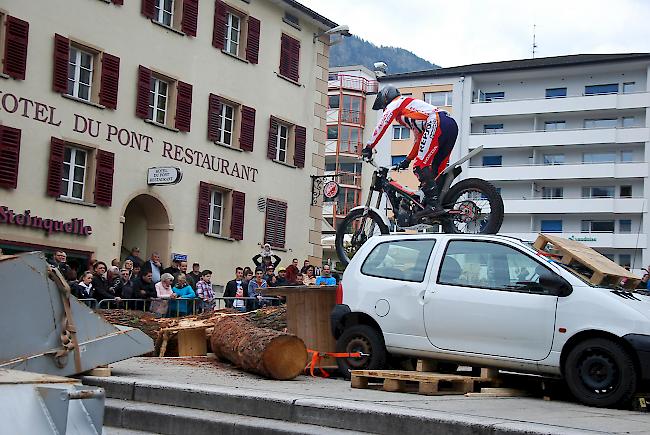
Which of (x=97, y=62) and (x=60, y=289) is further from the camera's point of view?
(x=97, y=62)

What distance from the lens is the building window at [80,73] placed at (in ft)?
85.4

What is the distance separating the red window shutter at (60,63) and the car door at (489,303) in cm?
1665

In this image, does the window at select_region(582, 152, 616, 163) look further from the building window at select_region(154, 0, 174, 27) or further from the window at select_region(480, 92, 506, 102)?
the building window at select_region(154, 0, 174, 27)

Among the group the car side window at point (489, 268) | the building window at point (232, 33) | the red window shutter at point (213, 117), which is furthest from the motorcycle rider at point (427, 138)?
the building window at point (232, 33)

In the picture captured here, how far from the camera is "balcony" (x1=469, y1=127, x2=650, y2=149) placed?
6800 centimetres

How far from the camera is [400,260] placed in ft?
37.1

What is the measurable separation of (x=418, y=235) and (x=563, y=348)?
2276 millimetres

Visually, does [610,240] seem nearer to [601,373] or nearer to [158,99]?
[158,99]

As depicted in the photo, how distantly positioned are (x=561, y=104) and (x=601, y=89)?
3.00 meters

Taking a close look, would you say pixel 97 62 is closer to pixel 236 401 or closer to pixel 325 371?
pixel 325 371

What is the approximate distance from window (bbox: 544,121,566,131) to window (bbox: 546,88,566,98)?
1.87 meters

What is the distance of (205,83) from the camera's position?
3072 centimetres

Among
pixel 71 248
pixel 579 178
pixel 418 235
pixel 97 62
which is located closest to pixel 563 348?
pixel 418 235

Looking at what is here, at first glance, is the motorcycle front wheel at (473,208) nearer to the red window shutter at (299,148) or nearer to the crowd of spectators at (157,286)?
the crowd of spectators at (157,286)
